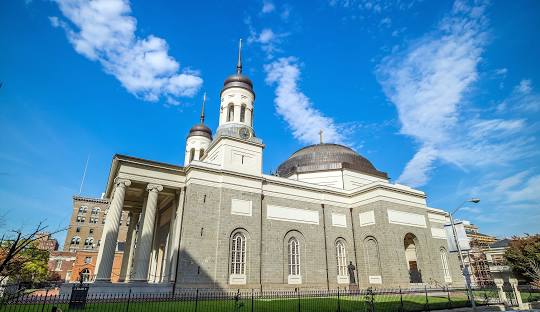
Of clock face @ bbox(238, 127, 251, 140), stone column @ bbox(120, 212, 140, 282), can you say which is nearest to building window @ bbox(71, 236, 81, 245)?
stone column @ bbox(120, 212, 140, 282)

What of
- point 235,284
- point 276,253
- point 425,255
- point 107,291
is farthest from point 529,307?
point 107,291

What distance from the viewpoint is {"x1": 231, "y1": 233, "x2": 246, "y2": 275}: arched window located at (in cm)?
2582

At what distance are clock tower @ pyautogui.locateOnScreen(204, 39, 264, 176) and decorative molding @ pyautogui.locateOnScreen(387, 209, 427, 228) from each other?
46.7 feet

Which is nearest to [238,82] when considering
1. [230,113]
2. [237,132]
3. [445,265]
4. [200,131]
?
[230,113]

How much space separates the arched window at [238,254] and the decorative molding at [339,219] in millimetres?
11035

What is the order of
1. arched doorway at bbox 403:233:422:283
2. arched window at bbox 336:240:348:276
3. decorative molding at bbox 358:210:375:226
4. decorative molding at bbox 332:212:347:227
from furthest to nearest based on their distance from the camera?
decorative molding at bbox 332:212:347:227 < decorative molding at bbox 358:210:375:226 < arched doorway at bbox 403:233:422:283 < arched window at bbox 336:240:348:276

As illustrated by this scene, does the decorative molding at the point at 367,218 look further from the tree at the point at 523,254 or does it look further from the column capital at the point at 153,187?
the column capital at the point at 153,187

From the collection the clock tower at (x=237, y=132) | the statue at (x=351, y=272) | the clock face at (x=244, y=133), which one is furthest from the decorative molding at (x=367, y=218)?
the clock face at (x=244, y=133)

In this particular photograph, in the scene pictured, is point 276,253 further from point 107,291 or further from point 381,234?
Answer: point 107,291

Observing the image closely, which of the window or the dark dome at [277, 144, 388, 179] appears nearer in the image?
the window

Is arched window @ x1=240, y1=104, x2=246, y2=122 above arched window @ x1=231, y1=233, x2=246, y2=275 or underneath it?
above

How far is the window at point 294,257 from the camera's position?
2916 centimetres

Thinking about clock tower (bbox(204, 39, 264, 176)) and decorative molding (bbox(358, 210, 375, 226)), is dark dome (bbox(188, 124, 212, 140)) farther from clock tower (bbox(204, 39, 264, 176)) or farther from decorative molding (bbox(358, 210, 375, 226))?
decorative molding (bbox(358, 210, 375, 226))

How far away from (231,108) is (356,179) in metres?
17.5
